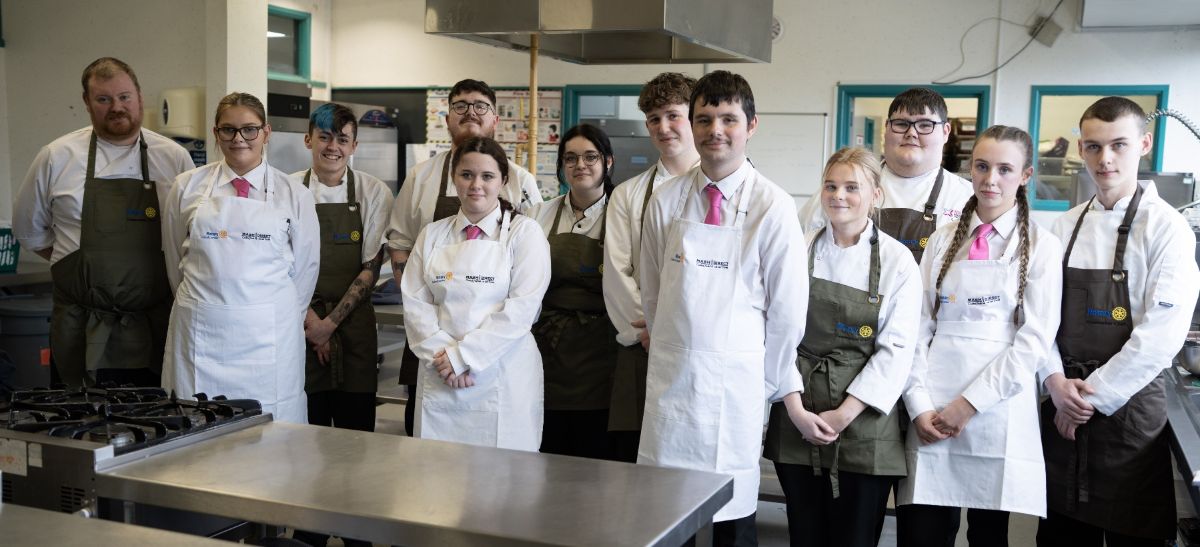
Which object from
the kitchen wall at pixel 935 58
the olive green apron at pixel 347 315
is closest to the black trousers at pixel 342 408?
the olive green apron at pixel 347 315

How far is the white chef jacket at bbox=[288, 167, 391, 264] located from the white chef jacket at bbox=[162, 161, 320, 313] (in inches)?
10.1

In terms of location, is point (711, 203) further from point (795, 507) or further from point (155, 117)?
point (155, 117)

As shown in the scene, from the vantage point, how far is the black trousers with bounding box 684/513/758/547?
2.35m

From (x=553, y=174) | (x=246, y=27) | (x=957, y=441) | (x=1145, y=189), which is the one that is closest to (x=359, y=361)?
(x=957, y=441)

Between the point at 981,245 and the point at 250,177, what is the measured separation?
2.05 meters

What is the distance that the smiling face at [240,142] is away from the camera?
281cm

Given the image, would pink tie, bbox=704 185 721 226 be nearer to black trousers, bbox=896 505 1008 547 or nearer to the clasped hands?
the clasped hands

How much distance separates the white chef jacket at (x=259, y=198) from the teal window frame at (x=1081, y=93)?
5.77 m

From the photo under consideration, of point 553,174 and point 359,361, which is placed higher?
point 553,174

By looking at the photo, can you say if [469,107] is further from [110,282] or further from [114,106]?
[110,282]

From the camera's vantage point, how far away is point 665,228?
242cm

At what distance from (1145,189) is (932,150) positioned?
0.55m

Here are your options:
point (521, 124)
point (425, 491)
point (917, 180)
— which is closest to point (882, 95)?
point (521, 124)

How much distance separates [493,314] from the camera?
103 inches
